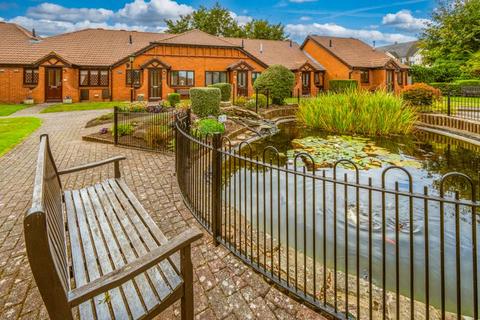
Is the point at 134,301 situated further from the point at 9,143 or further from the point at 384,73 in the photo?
the point at 384,73

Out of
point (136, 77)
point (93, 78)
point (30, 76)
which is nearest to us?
point (30, 76)

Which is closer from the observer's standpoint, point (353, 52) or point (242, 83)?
point (242, 83)

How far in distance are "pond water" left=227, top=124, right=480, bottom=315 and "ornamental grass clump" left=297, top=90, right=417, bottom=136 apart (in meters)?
1.43

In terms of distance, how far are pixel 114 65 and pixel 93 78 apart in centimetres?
215

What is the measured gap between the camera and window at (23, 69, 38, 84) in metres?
25.6

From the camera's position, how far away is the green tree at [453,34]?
33.6 m

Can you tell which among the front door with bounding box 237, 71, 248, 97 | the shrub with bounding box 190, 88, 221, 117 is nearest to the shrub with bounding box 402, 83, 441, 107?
the shrub with bounding box 190, 88, 221, 117

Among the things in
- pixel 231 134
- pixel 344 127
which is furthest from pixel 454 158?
pixel 231 134

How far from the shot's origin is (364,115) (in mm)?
12680

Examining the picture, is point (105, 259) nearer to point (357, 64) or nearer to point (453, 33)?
point (357, 64)

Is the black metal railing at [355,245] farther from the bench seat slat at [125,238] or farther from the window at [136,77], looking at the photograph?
the window at [136,77]

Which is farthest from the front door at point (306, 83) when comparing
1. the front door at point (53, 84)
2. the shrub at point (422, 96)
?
the front door at point (53, 84)

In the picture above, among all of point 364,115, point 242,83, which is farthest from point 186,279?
point 242,83

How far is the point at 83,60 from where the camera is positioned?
→ 27.0m
